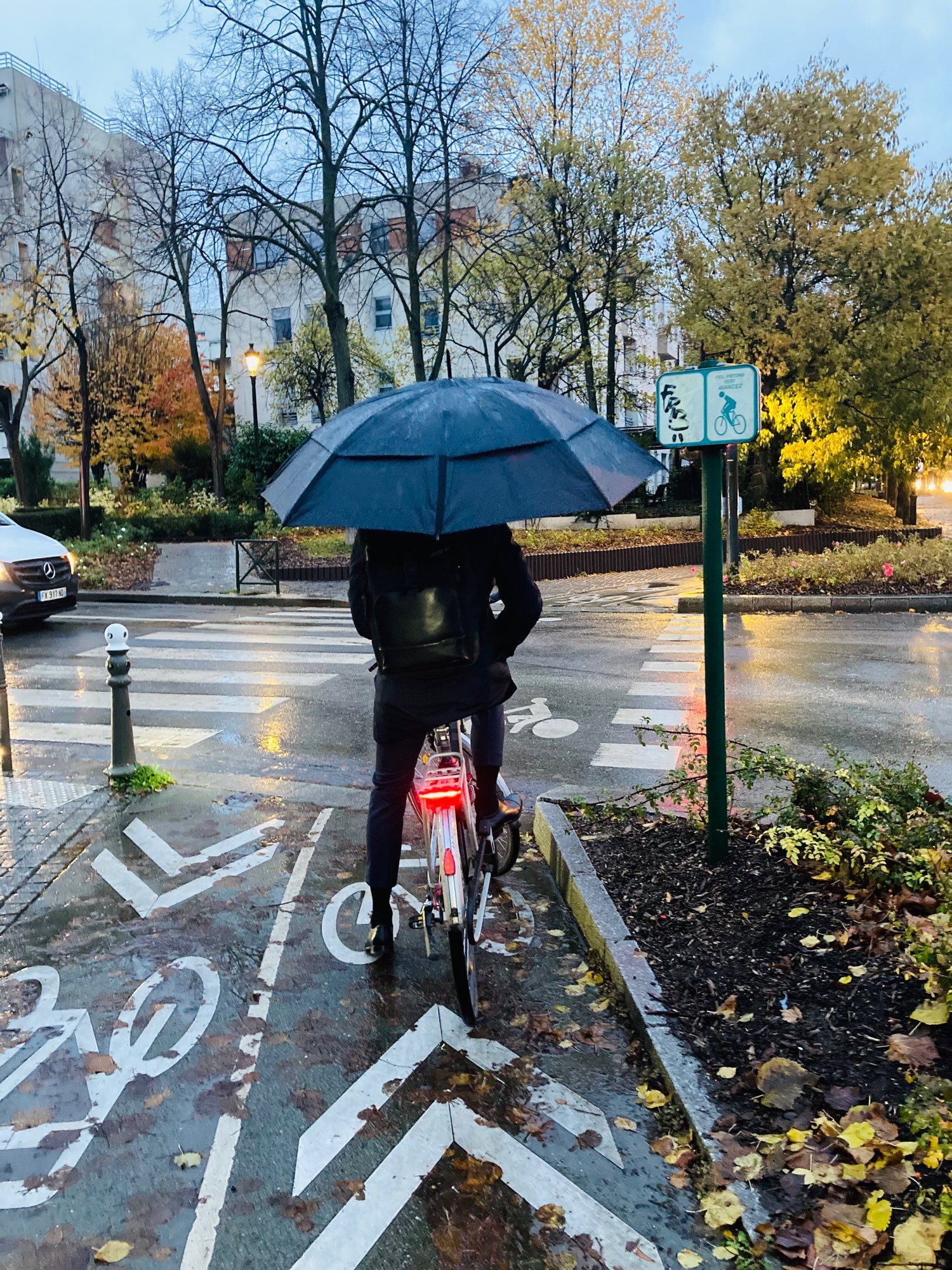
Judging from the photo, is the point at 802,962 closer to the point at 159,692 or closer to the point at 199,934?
the point at 199,934

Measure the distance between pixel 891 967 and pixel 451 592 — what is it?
208 cm

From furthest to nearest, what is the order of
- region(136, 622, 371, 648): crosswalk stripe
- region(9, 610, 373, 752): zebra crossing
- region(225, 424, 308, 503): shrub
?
region(225, 424, 308, 503): shrub
region(136, 622, 371, 648): crosswalk stripe
region(9, 610, 373, 752): zebra crossing

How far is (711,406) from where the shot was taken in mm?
4457

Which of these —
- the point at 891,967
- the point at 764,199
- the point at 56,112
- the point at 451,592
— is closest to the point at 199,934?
the point at 451,592

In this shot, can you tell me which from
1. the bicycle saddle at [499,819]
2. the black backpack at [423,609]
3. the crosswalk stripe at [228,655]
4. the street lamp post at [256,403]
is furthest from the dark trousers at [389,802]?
the street lamp post at [256,403]

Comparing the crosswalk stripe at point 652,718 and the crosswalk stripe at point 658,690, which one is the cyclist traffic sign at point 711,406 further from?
the crosswalk stripe at point 658,690

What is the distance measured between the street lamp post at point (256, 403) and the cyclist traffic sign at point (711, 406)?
29.2 feet

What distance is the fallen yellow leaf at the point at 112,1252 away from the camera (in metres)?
2.68

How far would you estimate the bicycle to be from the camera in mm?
3676

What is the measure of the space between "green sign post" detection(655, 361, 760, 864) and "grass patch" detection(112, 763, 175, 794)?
154 inches

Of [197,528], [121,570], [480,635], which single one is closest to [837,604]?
[480,635]

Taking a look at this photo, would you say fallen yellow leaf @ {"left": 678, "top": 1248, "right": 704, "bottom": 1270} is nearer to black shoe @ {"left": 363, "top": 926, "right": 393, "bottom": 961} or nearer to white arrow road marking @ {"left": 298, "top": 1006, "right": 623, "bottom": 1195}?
white arrow road marking @ {"left": 298, "top": 1006, "right": 623, "bottom": 1195}

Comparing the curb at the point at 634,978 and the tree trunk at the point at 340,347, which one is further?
the tree trunk at the point at 340,347

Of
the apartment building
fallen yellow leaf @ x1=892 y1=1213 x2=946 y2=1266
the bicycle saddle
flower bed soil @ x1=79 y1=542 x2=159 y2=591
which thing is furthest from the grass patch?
the apartment building
